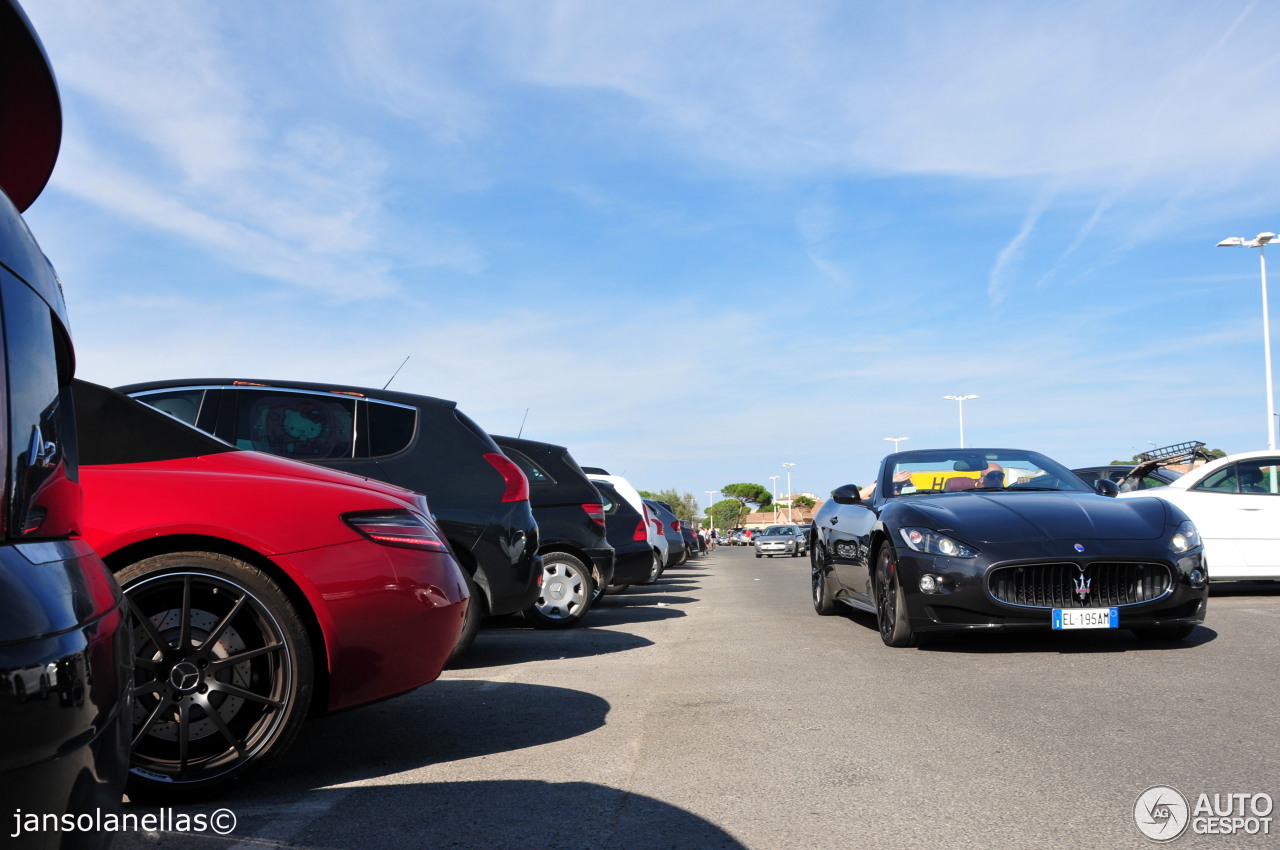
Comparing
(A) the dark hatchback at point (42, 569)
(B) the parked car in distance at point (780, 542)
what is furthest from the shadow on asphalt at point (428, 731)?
(B) the parked car in distance at point (780, 542)

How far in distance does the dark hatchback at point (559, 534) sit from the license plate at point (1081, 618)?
175 inches

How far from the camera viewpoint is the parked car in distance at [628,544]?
1265cm

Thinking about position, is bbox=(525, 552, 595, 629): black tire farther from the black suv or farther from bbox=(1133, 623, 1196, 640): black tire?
bbox=(1133, 623, 1196, 640): black tire

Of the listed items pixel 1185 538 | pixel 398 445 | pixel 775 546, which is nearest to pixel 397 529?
pixel 398 445

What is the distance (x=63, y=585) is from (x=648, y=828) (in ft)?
6.55

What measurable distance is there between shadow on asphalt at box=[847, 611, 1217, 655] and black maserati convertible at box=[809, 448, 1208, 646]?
0.15 metres

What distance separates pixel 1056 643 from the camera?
777 centimetres

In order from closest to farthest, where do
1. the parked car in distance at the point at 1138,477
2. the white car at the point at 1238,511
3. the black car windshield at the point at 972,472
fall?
the black car windshield at the point at 972,472
the white car at the point at 1238,511
the parked car in distance at the point at 1138,477

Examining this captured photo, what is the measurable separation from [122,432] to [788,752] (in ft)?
9.19

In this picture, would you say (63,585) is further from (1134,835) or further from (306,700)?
(1134,835)

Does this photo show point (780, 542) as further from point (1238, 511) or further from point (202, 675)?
point (202, 675)

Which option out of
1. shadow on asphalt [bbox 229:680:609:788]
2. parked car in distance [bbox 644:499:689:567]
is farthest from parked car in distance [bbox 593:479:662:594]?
parked car in distance [bbox 644:499:689:567]

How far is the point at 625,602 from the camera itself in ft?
47.6

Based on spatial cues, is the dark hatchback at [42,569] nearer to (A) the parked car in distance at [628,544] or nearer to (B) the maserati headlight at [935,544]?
(B) the maserati headlight at [935,544]
